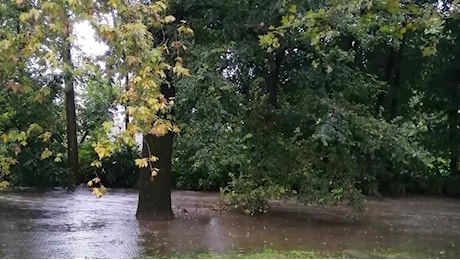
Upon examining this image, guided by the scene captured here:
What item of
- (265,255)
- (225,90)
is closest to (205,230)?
(225,90)

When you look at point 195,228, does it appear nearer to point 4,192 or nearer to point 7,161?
point 7,161

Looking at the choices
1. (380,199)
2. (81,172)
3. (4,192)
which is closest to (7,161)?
(4,192)

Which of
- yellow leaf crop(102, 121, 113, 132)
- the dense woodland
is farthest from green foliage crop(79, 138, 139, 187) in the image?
yellow leaf crop(102, 121, 113, 132)

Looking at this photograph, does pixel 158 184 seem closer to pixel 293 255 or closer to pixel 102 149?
pixel 293 255

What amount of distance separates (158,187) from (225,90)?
2361mm

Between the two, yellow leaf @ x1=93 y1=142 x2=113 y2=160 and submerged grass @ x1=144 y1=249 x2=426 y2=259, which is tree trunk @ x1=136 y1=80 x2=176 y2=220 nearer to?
submerged grass @ x1=144 y1=249 x2=426 y2=259

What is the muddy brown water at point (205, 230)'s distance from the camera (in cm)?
830

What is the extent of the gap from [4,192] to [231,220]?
27.3ft

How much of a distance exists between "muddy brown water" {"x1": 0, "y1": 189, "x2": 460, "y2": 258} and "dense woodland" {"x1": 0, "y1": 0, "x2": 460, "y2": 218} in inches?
30.0

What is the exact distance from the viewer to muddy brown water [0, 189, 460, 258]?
830 cm

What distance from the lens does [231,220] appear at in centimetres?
1144

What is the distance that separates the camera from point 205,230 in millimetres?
10055

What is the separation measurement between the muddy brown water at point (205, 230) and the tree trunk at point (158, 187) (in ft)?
0.86

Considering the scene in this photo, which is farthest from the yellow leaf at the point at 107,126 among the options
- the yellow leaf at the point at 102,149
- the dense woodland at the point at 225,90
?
the yellow leaf at the point at 102,149
